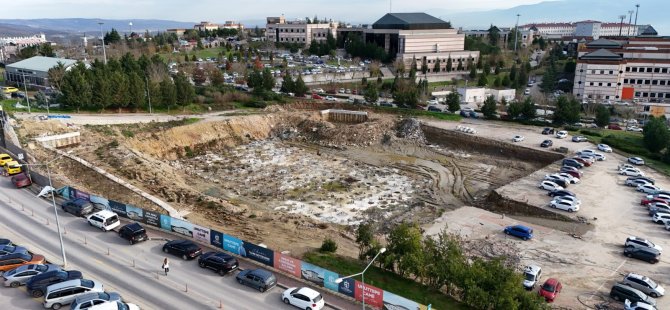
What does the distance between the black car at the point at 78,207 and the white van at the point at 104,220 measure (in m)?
1.81

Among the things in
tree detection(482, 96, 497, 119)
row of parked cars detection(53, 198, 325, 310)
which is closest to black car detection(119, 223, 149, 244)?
row of parked cars detection(53, 198, 325, 310)

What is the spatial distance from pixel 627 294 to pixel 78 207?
36249 millimetres

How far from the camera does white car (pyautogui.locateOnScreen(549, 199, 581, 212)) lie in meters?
38.6

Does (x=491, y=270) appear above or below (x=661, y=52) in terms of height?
below

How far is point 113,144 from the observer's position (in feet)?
170

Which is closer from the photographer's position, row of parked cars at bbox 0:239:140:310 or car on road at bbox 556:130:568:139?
row of parked cars at bbox 0:239:140:310

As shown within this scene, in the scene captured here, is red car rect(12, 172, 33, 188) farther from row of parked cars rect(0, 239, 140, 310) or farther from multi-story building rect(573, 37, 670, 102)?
multi-story building rect(573, 37, 670, 102)

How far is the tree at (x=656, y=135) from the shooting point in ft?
176

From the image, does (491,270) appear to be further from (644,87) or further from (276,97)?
(644,87)

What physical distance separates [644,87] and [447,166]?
5275 centimetres

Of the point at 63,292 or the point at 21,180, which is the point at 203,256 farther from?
the point at 21,180

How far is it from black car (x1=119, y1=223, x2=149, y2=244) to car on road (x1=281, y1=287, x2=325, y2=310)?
11.9m

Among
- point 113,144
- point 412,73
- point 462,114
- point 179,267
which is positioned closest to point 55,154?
point 113,144

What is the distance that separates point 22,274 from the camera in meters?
24.7
